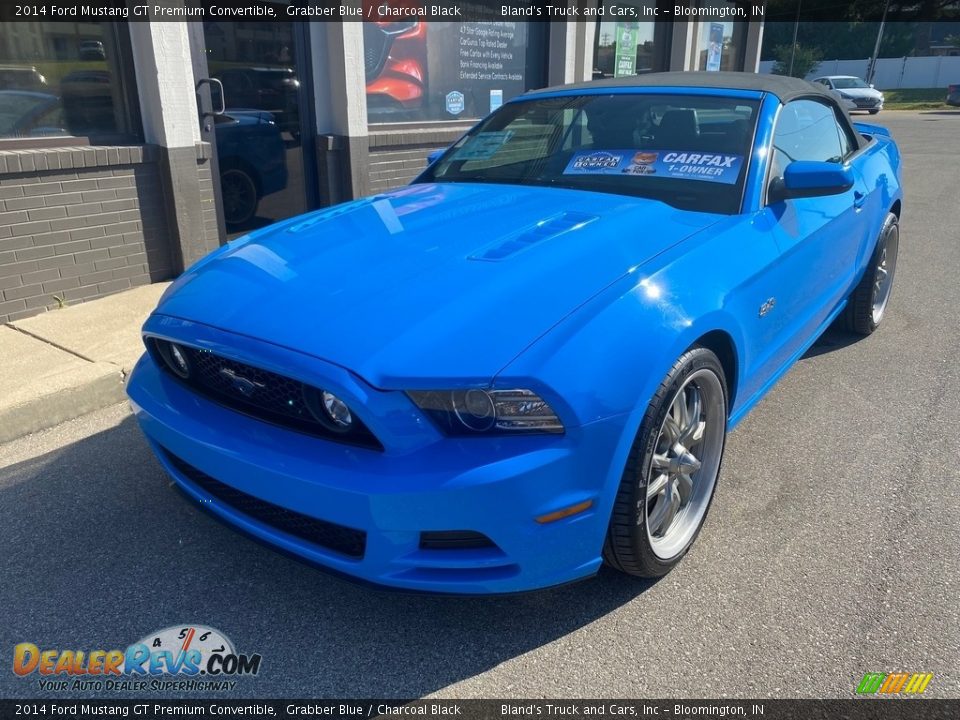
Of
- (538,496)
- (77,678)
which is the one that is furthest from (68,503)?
(538,496)

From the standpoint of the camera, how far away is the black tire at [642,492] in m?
2.16

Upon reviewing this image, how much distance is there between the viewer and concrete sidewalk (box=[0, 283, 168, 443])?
12.0 feet

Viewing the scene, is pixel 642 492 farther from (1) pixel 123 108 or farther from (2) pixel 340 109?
(2) pixel 340 109

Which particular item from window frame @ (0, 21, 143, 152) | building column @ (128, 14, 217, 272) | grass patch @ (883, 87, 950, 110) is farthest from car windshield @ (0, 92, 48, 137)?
grass patch @ (883, 87, 950, 110)

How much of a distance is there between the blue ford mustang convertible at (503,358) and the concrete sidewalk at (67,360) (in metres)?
1.41

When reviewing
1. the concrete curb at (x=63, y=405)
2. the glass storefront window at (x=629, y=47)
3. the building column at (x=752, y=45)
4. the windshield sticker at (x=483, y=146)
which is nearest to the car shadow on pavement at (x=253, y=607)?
the concrete curb at (x=63, y=405)

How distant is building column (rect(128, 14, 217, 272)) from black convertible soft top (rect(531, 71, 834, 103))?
291cm

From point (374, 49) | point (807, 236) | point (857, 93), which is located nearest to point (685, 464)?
point (807, 236)

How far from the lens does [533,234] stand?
263 cm

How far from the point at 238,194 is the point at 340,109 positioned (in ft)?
3.85

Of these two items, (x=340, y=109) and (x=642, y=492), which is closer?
(x=642, y=492)

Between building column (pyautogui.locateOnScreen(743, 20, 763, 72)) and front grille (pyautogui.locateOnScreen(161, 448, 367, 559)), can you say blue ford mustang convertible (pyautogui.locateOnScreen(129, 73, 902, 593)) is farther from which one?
building column (pyautogui.locateOnScreen(743, 20, 763, 72))

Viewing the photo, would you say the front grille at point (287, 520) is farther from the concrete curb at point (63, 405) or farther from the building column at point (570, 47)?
the building column at point (570, 47)

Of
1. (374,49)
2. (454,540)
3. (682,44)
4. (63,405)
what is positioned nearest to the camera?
(454,540)
